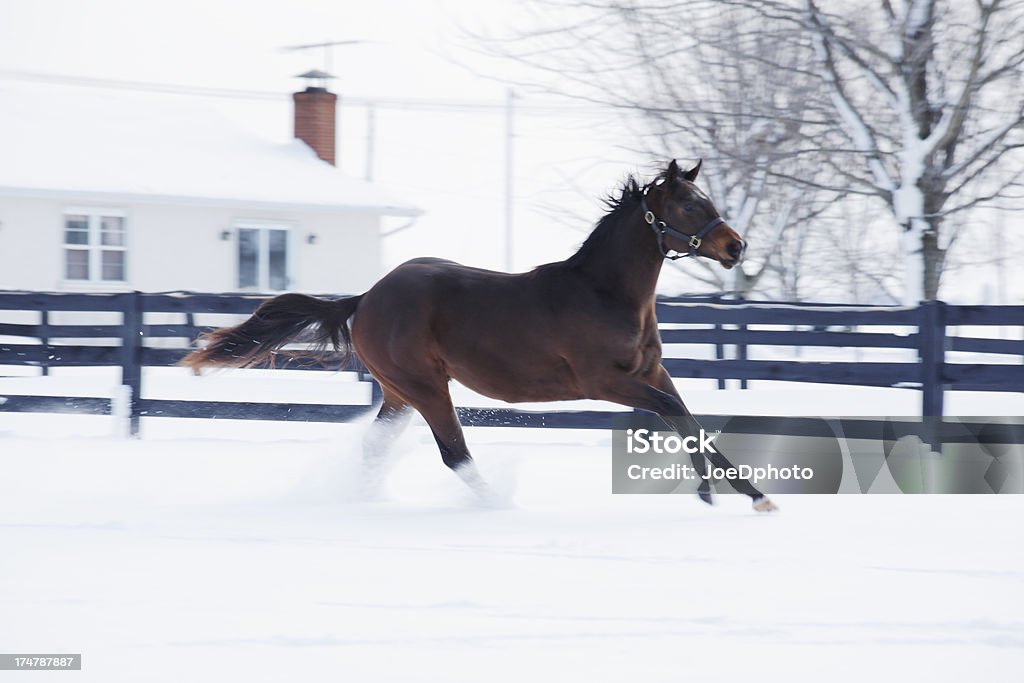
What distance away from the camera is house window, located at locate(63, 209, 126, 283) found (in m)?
18.7

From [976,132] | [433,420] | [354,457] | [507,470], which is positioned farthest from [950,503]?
[976,132]

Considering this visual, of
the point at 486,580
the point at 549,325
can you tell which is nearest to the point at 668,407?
the point at 549,325

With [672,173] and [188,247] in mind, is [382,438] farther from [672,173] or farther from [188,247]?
[188,247]

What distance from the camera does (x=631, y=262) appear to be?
5828 millimetres

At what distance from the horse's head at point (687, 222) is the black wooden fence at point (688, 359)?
9.03ft

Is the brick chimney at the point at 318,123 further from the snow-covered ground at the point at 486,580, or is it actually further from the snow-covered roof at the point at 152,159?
the snow-covered ground at the point at 486,580

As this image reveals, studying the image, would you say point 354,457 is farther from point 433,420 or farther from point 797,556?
point 797,556

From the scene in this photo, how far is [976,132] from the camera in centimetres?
1206

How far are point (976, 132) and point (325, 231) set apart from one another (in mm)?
11635

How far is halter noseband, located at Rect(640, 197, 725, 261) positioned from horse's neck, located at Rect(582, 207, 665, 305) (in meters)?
0.04

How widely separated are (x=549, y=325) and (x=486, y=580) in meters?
1.79
